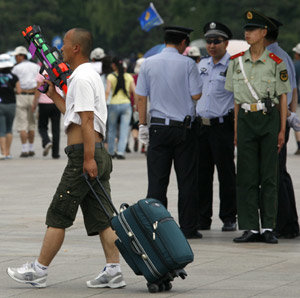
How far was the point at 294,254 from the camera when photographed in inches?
342

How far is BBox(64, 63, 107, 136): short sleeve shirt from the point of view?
714 cm

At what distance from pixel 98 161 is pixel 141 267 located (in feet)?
2.60

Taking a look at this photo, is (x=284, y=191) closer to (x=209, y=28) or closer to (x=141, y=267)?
(x=209, y=28)

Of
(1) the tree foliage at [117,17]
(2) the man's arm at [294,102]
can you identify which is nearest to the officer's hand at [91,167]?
(2) the man's arm at [294,102]

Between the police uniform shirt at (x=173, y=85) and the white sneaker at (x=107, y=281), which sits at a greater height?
the police uniform shirt at (x=173, y=85)

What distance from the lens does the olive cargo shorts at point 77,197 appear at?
7.25m

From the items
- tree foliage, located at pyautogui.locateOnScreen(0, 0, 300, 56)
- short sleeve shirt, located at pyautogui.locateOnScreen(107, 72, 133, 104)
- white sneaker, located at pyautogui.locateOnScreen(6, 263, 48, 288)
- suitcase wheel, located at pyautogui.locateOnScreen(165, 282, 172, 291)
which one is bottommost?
suitcase wheel, located at pyautogui.locateOnScreen(165, 282, 172, 291)

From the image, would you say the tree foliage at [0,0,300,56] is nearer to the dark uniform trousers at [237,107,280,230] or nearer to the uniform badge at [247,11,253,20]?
the uniform badge at [247,11,253,20]

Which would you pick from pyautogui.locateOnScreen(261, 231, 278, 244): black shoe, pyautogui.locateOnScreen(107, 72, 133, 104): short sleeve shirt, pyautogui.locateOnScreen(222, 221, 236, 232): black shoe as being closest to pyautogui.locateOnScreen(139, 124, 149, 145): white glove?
pyautogui.locateOnScreen(222, 221, 236, 232): black shoe

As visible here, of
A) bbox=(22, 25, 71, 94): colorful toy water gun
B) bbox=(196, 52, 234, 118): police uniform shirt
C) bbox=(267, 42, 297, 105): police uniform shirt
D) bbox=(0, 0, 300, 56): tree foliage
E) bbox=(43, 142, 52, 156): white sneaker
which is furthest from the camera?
bbox=(0, 0, 300, 56): tree foliage

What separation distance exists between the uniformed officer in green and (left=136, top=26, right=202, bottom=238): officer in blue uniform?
0.43 metres

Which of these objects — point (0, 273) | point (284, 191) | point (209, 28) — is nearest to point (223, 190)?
point (284, 191)

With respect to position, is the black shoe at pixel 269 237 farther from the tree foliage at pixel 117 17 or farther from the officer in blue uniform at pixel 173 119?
the tree foliage at pixel 117 17

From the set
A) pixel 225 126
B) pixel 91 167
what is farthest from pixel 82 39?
pixel 225 126
